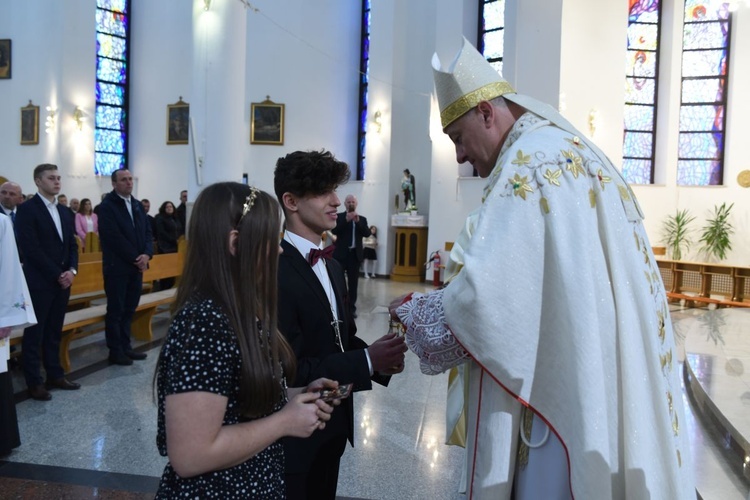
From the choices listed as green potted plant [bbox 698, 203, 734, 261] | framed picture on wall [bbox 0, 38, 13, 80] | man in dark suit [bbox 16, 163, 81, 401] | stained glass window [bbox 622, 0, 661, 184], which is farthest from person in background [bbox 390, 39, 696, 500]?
framed picture on wall [bbox 0, 38, 13, 80]

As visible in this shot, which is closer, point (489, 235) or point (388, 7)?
point (489, 235)

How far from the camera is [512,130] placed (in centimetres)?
174

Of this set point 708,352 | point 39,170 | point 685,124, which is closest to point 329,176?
point 39,170

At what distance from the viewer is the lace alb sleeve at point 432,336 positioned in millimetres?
1535

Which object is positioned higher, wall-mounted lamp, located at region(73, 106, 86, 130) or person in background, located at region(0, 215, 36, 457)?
wall-mounted lamp, located at region(73, 106, 86, 130)

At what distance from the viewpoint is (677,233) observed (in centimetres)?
1300

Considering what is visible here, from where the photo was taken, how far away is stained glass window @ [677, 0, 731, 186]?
1332cm

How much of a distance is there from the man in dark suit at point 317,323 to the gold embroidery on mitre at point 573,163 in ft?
2.27

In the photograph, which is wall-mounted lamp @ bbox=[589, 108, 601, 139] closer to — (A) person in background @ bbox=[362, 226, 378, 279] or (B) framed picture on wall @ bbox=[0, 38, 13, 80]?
(A) person in background @ bbox=[362, 226, 378, 279]

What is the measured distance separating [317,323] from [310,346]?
8 centimetres

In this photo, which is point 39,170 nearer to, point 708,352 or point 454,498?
point 454,498

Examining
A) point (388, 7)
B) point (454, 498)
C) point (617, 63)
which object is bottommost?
point (454, 498)

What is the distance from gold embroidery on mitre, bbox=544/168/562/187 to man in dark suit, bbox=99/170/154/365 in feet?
15.8

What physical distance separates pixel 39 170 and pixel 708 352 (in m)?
6.43
